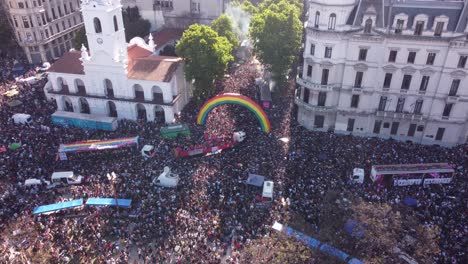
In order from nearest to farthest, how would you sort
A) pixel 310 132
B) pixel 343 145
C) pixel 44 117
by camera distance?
pixel 343 145
pixel 310 132
pixel 44 117

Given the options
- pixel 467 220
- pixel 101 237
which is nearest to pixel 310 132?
pixel 467 220

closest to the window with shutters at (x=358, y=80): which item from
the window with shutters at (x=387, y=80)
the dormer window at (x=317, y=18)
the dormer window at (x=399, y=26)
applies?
the window with shutters at (x=387, y=80)

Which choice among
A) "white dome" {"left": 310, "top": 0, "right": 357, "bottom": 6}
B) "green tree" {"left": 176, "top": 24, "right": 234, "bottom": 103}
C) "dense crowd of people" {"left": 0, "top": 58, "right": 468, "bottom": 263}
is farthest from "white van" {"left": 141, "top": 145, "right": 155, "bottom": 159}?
"white dome" {"left": 310, "top": 0, "right": 357, "bottom": 6}

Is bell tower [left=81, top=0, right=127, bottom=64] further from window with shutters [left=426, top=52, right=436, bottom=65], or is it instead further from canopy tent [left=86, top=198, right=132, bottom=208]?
window with shutters [left=426, top=52, right=436, bottom=65]

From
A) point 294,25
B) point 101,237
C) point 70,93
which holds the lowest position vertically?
point 101,237

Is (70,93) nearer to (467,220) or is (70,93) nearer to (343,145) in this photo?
(343,145)

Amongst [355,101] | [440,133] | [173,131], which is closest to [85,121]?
[173,131]
